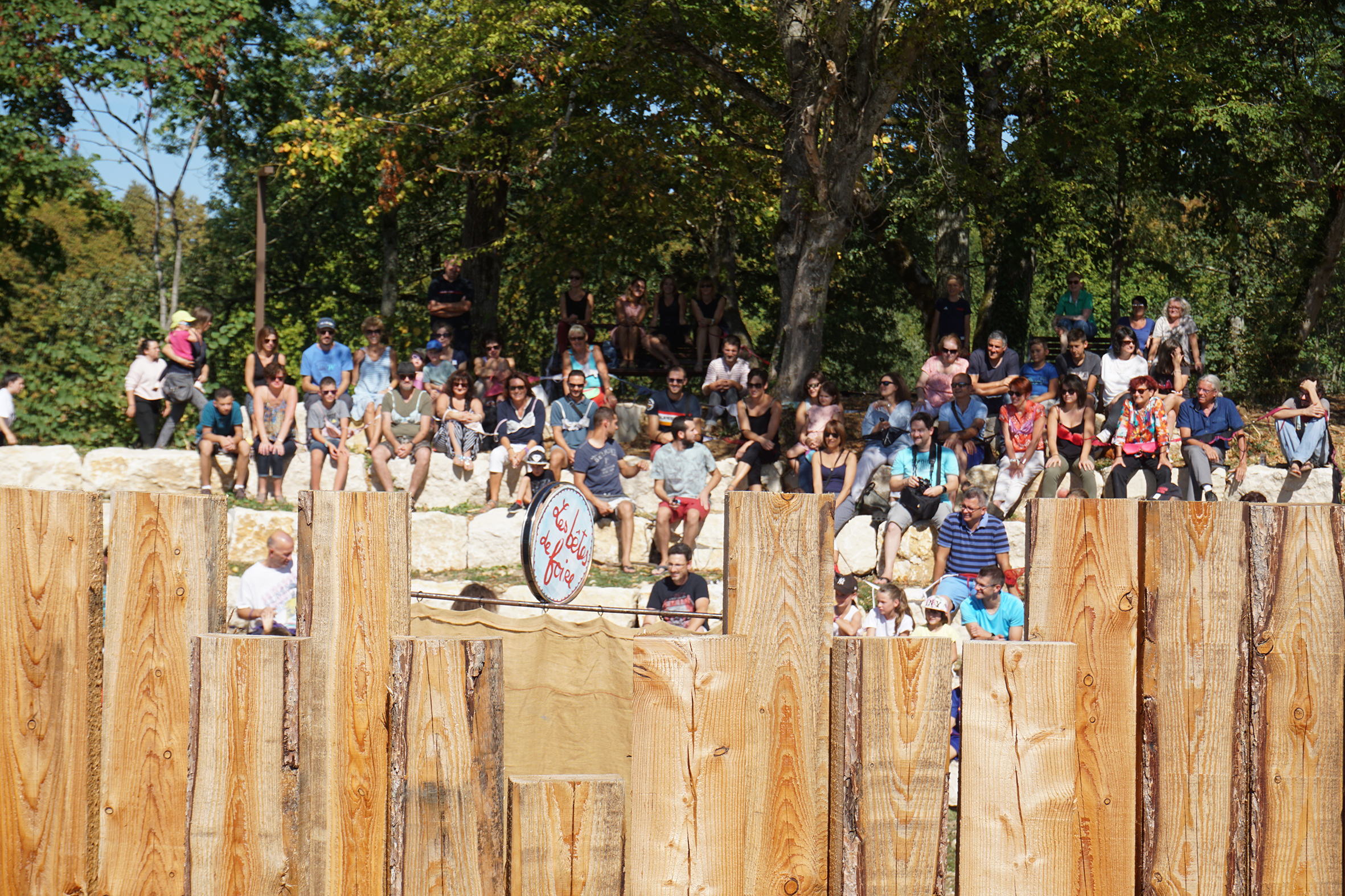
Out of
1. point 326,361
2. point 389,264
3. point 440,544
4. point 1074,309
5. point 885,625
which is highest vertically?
point 389,264

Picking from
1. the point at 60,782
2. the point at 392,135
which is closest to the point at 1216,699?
the point at 60,782

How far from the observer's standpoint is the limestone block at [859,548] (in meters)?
10.9

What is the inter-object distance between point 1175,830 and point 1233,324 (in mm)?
18147

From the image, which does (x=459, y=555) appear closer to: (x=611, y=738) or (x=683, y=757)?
(x=611, y=738)

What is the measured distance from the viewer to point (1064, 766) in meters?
2.17

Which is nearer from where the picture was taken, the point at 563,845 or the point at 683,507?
the point at 563,845

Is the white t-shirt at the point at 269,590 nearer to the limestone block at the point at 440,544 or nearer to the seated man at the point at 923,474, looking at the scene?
the limestone block at the point at 440,544

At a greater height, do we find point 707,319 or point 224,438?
point 707,319

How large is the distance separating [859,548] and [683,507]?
5.46ft

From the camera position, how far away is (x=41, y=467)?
488 inches

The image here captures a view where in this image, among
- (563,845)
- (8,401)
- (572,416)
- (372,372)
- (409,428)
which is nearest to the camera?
(563,845)

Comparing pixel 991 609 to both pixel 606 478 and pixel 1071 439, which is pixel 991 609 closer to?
pixel 1071 439

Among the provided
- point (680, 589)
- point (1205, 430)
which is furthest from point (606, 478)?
point (1205, 430)

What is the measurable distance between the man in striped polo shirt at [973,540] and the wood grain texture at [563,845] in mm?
7320
